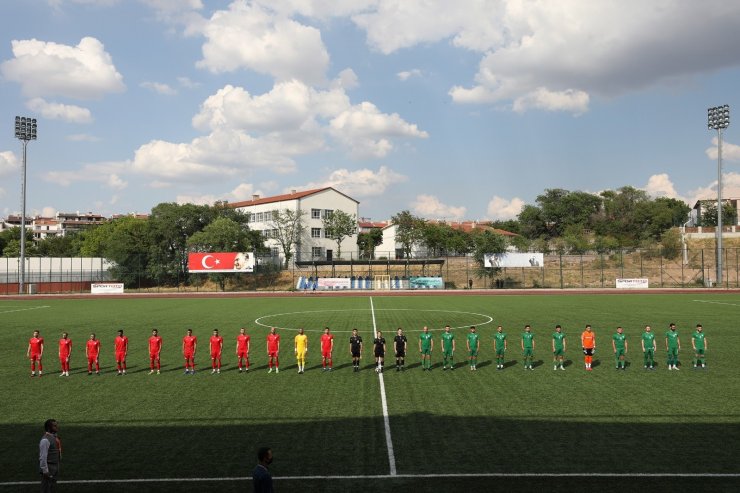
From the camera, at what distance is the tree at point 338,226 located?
88.2 meters

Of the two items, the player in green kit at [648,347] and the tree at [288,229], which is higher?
the tree at [288,229]

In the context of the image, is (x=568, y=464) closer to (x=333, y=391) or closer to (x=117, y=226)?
(x=333, y=391)

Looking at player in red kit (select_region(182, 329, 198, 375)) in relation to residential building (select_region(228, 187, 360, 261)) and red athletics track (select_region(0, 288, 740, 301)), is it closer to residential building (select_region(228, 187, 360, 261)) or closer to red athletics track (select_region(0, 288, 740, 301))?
red athletics track (select_region(0, 288, 740, 301))

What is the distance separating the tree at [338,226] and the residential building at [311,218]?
1195mm

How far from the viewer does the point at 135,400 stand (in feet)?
50.8

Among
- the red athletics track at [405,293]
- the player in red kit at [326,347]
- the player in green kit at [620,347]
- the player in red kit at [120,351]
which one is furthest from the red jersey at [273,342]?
the red athletics track at [405,293]

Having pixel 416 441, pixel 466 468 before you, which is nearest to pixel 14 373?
pixel 416 441

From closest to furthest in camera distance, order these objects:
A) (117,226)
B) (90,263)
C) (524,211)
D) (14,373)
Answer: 1. (14,373)
2. (90,263)
3. (117,226)
4. (524,211)

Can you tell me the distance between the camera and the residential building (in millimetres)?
88438

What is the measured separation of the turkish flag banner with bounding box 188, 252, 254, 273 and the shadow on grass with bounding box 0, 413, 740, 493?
54.3 m

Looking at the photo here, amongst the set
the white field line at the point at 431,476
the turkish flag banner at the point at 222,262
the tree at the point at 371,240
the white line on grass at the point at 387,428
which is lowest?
the white field line at the point at 431,476

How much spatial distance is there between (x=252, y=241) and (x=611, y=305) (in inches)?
2097

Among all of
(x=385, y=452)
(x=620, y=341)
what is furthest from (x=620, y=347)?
(x=385, y=452)

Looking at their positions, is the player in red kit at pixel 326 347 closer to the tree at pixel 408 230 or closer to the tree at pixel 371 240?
the tree at pixel 408 230
